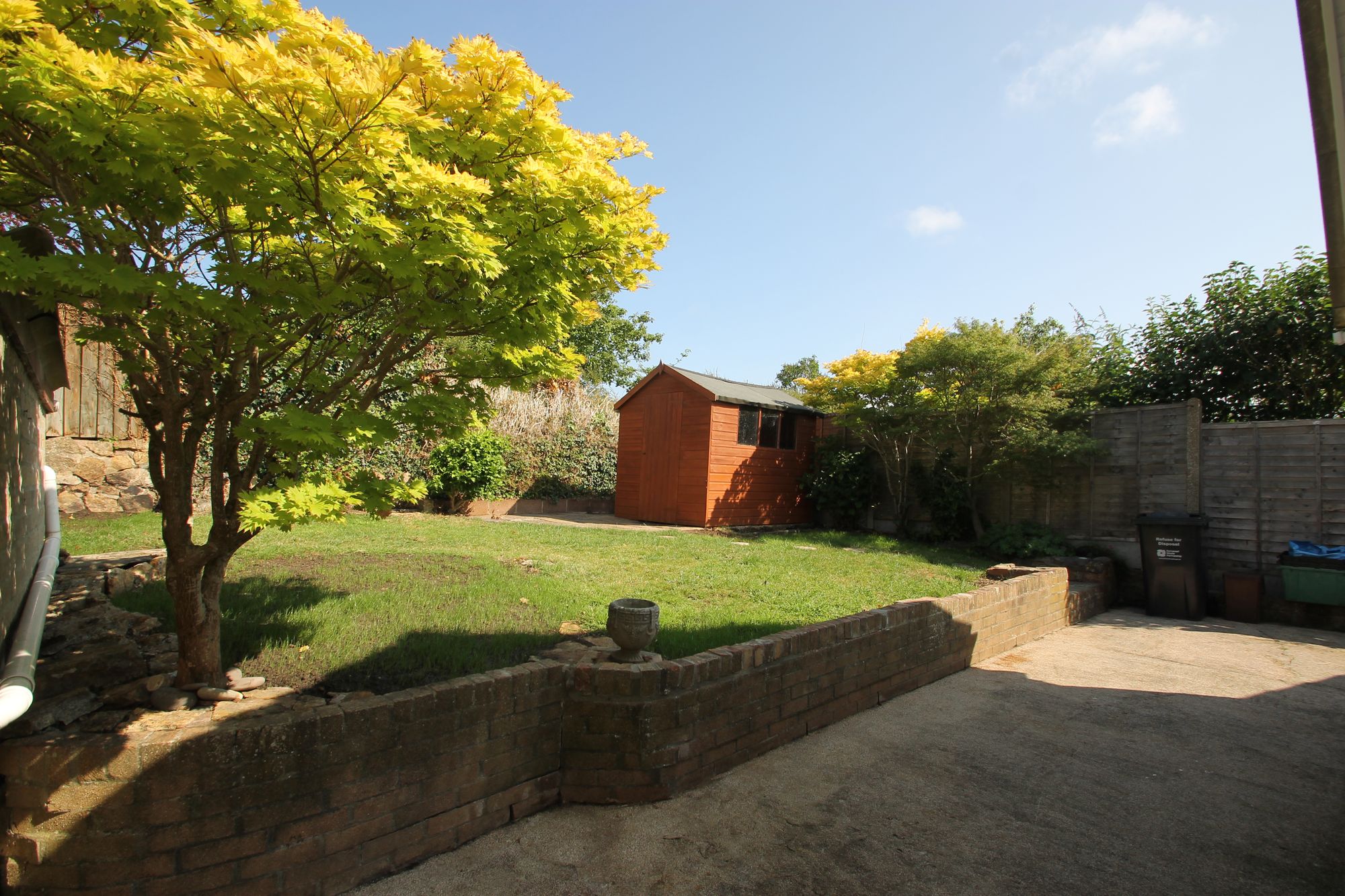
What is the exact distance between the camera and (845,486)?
13281mm

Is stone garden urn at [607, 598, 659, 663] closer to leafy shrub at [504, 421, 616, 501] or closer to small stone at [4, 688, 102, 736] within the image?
small stone at [4, 688, 102, 736]

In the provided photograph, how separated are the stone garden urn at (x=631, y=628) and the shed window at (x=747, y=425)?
10476 mm

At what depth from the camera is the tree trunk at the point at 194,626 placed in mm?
3207

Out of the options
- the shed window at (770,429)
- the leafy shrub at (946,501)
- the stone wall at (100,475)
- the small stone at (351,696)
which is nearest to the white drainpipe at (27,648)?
the small stone at (351,696)

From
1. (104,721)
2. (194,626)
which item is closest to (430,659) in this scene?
(194,626)

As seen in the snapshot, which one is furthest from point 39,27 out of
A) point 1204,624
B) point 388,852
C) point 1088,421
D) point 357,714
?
point 1088,421

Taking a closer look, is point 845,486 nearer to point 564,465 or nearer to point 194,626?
point 564,465

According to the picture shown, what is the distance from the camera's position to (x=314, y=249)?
321 centimetres

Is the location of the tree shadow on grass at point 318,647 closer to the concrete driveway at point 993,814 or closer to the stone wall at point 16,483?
the stone wall at point 16,483

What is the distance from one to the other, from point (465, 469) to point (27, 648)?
10.2m

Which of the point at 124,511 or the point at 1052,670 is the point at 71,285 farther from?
the point at 124,511

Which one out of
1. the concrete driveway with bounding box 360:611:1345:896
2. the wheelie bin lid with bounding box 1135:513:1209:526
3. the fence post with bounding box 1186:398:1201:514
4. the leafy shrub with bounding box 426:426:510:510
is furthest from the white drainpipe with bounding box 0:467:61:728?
the fence post with bounding box 1186:398:1201:514

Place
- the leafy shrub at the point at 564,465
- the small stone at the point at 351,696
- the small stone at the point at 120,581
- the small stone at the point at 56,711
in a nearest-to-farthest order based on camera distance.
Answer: the small stone at the point at 56,711
the small stone at the point at 351,696
the small stone at the point at 120,581
the leafy shrub at the point at 564,465

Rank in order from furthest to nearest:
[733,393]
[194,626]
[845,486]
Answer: [733,393]
[845,486]
[194,626]
